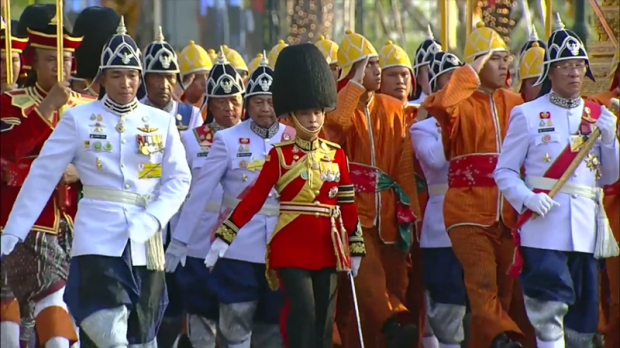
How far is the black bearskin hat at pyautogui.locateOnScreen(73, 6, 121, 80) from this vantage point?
13.1 meters

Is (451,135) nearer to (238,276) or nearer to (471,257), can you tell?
(471,257)

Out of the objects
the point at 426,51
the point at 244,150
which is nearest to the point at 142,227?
the point at 244,150

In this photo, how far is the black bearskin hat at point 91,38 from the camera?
13.1 metres

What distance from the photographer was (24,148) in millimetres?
11375

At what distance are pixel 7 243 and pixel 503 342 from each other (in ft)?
11.0

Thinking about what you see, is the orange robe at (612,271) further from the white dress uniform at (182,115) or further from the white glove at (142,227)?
the white glove at (142,227)

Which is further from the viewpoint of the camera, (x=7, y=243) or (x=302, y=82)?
(x=302, y=82)

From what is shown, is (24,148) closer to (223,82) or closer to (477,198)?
(223,82)

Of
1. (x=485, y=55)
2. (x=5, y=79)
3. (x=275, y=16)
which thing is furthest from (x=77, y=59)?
(x=275, y=16)

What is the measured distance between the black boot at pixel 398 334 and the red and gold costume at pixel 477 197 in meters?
0.40

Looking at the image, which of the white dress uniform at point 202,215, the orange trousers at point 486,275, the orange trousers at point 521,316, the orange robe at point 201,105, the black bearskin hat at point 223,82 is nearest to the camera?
the orange trousers at point 486,275

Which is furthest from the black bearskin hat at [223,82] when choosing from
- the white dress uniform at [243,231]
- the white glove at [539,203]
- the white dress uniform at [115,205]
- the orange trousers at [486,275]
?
the white glove at [539,203]

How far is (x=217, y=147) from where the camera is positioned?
12414mm

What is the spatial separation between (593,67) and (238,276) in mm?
3927
